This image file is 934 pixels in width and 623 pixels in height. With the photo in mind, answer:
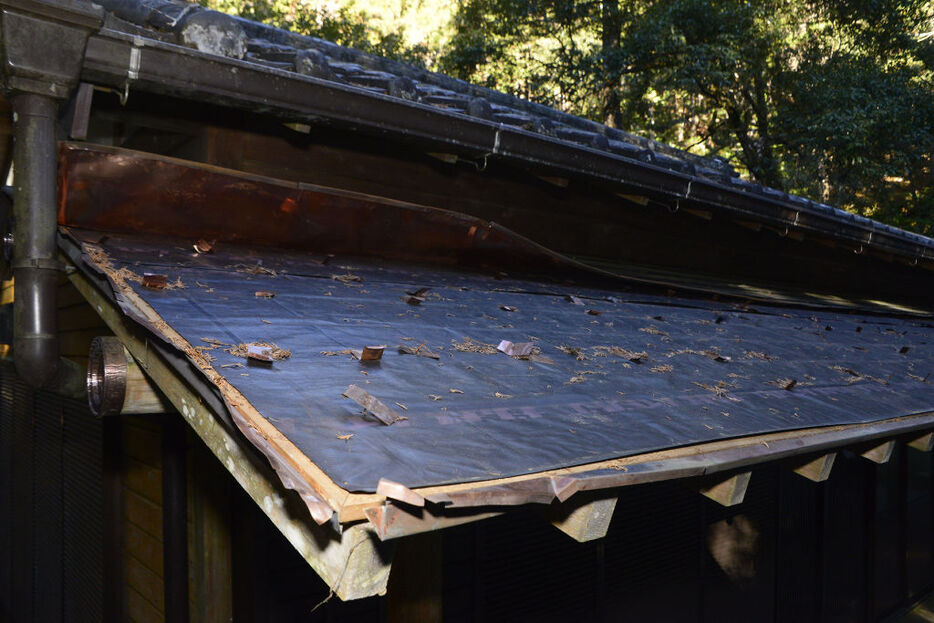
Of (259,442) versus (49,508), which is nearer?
(259,442)

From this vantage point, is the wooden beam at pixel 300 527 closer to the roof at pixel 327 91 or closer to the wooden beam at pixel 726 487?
the wooden beam at pixel 726 487

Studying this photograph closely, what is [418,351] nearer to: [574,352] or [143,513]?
[574,352]

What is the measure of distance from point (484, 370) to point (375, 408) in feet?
2.36

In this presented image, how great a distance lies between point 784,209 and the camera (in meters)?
6.62

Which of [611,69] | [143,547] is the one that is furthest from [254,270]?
[611,69]

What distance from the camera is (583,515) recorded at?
63.4 inches

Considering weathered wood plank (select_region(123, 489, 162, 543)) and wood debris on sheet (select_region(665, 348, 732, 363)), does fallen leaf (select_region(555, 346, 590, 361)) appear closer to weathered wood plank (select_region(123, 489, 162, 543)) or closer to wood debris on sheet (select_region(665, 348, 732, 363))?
wood debris on sheet (select_region(665, 348, 732, 363))

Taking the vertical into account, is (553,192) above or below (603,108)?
below

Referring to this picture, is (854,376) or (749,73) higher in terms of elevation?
(749,73)

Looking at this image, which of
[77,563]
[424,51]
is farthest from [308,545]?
[424,51]

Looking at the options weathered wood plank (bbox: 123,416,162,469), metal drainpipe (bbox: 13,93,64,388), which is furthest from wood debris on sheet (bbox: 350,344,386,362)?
weathered wood plank (bbox: 123,416,162,469)

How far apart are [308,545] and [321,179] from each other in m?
3.36

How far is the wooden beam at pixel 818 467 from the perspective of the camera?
260 centimetres

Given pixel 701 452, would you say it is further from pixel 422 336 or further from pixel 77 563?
pixel 77 563
